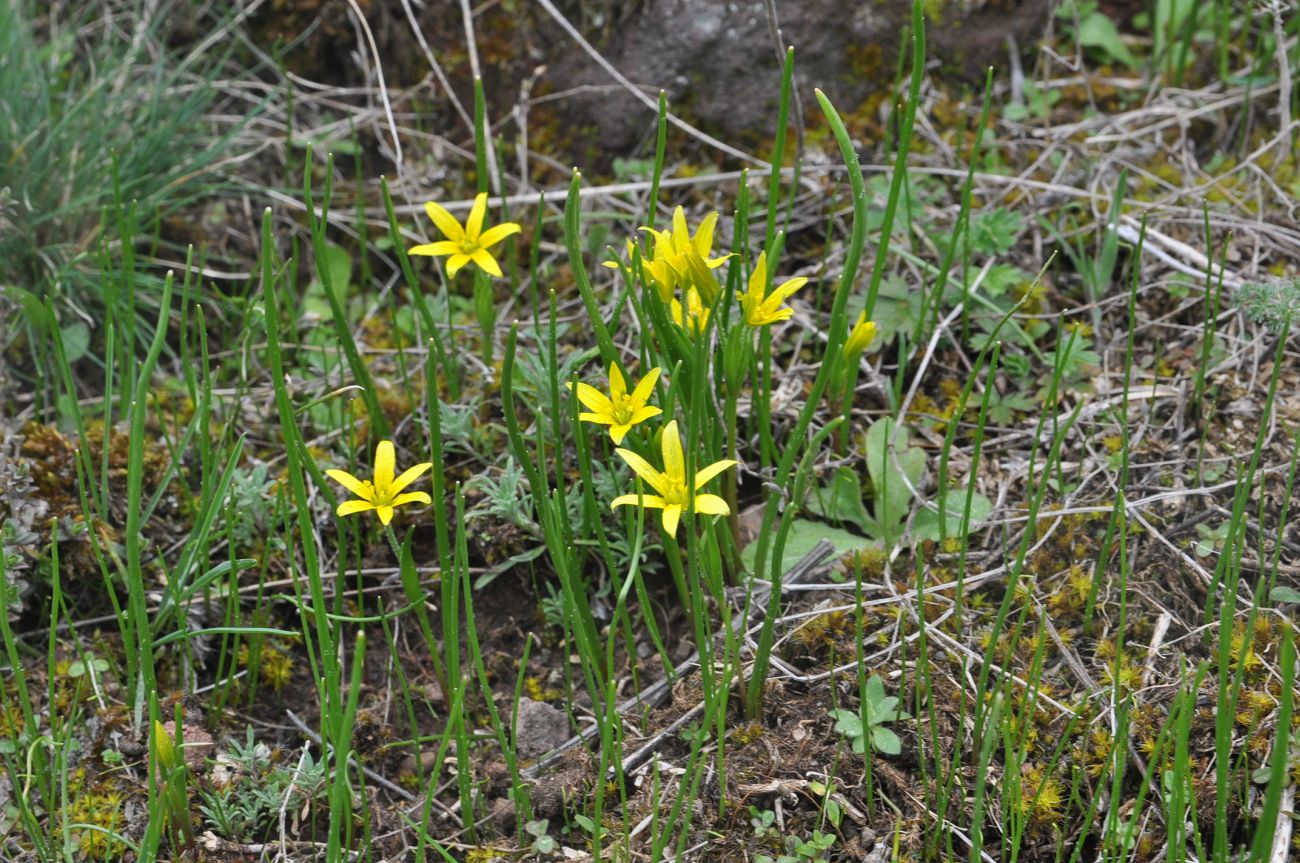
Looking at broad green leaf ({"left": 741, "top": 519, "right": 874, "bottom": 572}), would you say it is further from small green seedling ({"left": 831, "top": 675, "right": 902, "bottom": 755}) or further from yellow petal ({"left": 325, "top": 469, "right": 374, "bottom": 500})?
yellow petal ({"left": 325, "top": 469, "right": 374, "bottom": 500})

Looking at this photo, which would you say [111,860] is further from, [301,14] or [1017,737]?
[301,14]

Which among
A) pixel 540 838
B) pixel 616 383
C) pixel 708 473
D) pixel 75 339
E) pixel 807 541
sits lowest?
pixel 540 838

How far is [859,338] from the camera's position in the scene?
2234 mm

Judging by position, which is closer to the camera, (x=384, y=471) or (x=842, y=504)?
(x=384, y=471)

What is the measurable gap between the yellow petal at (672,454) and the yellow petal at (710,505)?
2.8 inches

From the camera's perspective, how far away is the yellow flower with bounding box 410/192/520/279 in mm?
2336

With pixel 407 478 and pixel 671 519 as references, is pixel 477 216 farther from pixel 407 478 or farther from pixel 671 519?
pixel 671 519

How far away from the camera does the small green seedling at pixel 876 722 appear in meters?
1.97

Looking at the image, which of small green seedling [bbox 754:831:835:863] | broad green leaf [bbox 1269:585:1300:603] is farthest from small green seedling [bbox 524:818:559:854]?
broad green leaf [bbox 1269:585:1300:603]

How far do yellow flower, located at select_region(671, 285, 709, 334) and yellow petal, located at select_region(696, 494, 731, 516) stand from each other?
33cm

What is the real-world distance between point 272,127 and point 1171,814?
3.24m

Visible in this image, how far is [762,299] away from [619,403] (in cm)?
34

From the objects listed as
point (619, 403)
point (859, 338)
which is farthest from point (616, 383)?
point (859, 338)

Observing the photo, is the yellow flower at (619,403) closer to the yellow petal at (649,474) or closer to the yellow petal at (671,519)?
the yellow petal at (649,474)
